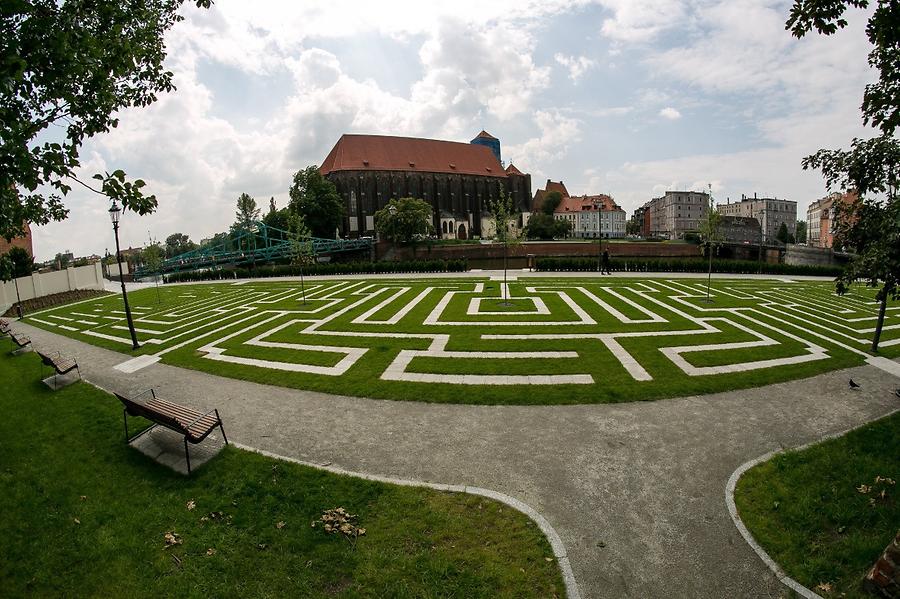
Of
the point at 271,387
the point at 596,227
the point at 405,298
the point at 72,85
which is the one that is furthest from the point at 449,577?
the point at 596,227

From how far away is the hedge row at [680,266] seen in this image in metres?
41.4

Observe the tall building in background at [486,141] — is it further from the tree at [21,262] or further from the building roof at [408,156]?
the tree at [21,262]

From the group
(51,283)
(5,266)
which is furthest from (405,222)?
(5,266)

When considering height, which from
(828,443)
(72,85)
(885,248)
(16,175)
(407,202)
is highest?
(407,202)

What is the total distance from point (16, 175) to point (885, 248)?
10393 mm

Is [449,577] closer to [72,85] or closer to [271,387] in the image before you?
[72,85]

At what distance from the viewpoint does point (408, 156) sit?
90.4m

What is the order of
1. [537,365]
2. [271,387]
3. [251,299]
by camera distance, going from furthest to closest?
[251,299] → [537,365] → [271,387]

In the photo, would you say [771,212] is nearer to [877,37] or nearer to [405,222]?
[405,222]

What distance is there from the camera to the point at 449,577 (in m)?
5.18

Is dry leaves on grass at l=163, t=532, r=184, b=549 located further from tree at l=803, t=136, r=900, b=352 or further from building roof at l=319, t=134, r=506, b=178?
building roof at l=319, t=134, r=506, b=178

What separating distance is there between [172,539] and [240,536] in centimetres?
82

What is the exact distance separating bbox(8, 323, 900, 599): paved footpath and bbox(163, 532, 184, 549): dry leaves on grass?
2.41 m

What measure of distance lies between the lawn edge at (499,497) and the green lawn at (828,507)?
2559 millimetres
